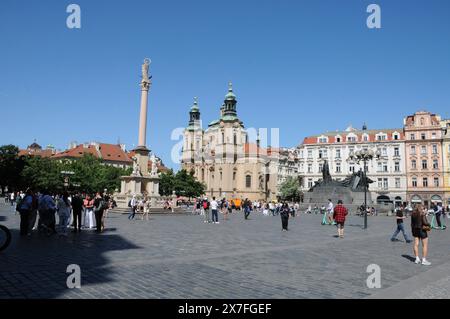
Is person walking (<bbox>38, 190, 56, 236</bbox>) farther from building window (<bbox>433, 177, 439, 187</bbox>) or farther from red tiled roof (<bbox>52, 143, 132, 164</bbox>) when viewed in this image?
red tiled roof (<bbox>52, 143, 132, 164</bbox>)

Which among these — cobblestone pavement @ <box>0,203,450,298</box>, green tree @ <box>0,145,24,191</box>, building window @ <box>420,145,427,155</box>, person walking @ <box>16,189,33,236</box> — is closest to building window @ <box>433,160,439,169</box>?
building window @ <box>420,145,427,155</box>

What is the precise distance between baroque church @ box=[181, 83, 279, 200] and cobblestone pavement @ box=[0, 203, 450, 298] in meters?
94.3

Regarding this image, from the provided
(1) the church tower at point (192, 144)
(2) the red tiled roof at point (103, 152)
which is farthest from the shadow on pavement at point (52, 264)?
(1) the church tower at point (192, 144)

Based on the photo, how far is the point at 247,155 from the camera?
4523 inches

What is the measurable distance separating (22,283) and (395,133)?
265ft

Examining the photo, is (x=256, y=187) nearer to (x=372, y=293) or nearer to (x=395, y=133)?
(x=395, y=133)

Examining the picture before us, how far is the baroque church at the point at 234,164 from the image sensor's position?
361ft

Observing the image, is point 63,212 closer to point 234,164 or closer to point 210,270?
point 210,270

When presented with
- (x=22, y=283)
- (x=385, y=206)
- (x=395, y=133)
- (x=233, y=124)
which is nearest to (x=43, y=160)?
(x=233, y=124)

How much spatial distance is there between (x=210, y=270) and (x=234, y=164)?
10375cm

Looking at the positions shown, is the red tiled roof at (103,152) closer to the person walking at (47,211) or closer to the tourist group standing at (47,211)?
the tourist group standing at (47,211)

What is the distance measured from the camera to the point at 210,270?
8.80 meters

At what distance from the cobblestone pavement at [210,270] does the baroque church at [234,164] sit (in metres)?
94.3
